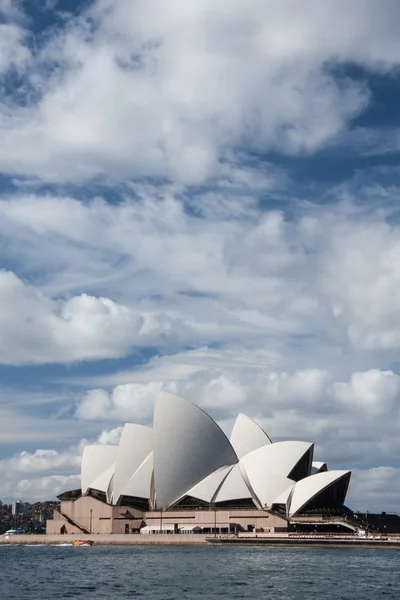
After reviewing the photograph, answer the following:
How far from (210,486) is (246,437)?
7.43 meters

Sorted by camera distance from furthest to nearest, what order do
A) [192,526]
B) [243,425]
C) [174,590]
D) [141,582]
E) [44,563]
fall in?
[243,425], [192,526], [44,563], [141,582], [174,590]

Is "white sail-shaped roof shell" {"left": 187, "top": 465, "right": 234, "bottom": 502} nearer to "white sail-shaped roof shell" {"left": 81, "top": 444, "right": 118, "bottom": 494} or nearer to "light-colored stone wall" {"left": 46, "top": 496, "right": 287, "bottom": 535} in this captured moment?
"light-colored stone wall" {"left": 46, "top": 496, "right": 287, "bottom": 535}

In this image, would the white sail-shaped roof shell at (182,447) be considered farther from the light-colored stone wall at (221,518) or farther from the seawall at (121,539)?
the seawall at (121,539)

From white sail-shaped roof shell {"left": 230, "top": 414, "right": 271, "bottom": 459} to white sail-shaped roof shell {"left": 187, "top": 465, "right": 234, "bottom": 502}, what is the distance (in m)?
4.49

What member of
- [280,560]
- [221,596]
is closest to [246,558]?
[280,560]

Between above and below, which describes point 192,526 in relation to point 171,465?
below

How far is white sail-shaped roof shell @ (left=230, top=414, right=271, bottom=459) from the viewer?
81688 mm

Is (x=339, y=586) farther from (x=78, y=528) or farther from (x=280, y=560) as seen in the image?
(x=78, y=528)

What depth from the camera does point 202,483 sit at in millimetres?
77188

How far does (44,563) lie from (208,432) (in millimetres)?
25531

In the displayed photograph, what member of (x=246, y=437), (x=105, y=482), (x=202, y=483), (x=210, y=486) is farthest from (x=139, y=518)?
(x=246, y=437)

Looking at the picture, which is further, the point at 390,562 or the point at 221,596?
the point at 390,562

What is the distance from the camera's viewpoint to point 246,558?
2062 inches

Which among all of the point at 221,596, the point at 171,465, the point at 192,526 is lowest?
the point at 221,596
